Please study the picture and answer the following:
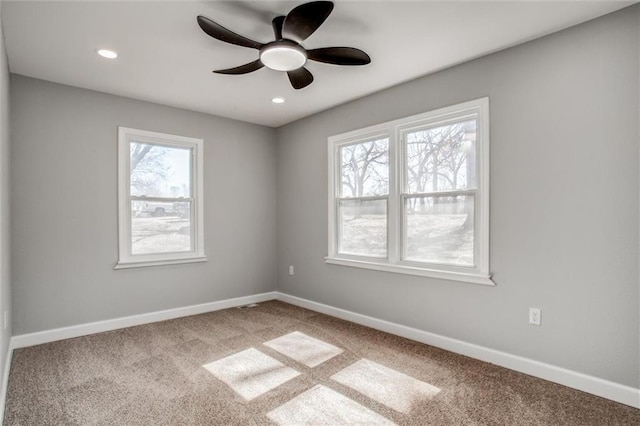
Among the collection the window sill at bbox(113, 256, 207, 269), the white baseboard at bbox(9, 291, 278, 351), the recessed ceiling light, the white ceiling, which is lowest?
the white baseboard at bbox(9, 291, 278, 351)

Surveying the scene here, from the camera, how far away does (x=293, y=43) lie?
7.57 feet

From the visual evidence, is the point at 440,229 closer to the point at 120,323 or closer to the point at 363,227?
the point at 363,227

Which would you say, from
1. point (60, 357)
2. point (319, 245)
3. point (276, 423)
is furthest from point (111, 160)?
point (276, 423)

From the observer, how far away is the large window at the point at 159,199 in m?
3.84

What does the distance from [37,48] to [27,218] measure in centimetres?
155

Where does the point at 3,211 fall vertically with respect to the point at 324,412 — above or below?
above

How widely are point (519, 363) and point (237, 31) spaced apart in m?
3.31

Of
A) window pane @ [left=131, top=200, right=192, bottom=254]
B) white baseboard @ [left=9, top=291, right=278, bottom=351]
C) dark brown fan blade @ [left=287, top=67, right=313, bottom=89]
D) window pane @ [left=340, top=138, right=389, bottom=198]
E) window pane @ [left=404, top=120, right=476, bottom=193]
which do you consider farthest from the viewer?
window pane @ [left=131, top=200, right=192, bottom=254]

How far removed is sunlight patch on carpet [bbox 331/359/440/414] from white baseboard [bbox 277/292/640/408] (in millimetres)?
705

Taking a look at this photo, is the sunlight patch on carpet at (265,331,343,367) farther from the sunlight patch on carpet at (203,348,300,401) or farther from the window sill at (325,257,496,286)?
the window sill at (325,257,496,286)

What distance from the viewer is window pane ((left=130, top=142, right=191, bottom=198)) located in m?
3.96

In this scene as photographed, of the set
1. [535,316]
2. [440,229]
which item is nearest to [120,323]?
[440,229]

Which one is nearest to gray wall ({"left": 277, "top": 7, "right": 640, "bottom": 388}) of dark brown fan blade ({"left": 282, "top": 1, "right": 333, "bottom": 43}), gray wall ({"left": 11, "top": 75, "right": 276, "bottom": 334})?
dark brown fan blade ({"left": 282, "top": 1, "right": 333, "bottom": 43})

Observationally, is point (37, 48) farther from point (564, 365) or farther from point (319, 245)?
point (564, 365)
